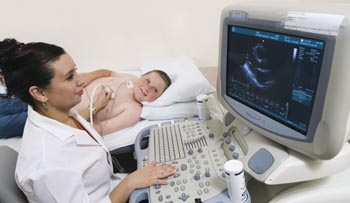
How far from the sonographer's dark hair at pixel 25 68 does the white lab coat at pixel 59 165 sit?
107 mm

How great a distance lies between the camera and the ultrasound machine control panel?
2.93 feet

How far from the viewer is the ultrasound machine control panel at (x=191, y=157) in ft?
2.93

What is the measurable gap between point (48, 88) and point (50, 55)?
0.42 feet

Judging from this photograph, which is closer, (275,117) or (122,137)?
(275,117)

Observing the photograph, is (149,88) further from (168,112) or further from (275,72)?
(275,72)

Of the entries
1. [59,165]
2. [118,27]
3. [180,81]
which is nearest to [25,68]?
[59,165]

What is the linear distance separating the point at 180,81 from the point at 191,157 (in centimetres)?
86

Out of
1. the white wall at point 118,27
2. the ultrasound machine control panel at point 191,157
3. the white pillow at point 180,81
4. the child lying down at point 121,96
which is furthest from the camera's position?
the white wall at point 118,27

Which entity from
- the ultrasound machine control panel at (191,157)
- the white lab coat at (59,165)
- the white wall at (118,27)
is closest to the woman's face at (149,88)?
the white wall at (118,27)

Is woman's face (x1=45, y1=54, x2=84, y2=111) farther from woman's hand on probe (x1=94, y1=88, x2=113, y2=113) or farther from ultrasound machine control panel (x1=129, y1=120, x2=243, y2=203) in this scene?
woman's hand on probe (x1=94, y1=88, x2=113, y2=113)

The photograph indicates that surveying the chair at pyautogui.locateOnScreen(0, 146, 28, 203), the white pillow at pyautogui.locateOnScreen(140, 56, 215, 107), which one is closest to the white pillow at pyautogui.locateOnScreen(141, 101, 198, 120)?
the white pillow at pyautogui.locateOnScreen(140, 56, 215, 107)

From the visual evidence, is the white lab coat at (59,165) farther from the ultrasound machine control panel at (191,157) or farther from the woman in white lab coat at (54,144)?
the ultrasound machine control panel at (191,157)

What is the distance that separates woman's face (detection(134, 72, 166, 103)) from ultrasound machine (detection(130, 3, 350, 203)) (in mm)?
702

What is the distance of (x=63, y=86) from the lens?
3.57 feet
